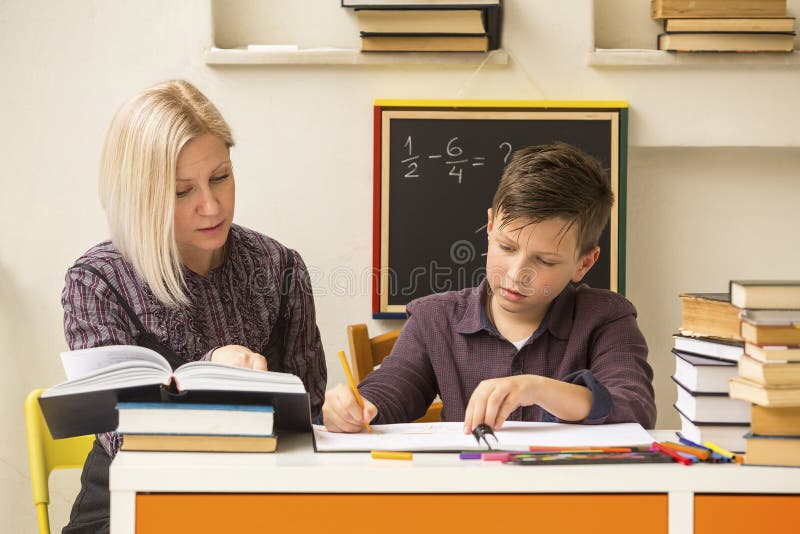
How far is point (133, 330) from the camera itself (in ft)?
5.60

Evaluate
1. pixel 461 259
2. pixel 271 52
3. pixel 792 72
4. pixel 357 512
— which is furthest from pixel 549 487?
pixel 792 72

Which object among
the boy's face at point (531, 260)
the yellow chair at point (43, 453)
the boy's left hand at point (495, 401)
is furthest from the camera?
A: the yellow chair at point (43, 453)

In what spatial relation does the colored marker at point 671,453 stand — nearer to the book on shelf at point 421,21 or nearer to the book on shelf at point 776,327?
the book on shelf at point 776,327

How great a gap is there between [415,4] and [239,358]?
1.56 m

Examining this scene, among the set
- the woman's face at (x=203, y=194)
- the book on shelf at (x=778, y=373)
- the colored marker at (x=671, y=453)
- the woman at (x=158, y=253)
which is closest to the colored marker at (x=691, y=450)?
the colored marker at (x=671, y=453)

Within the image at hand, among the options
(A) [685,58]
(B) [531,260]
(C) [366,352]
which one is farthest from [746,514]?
(A) [685,58]

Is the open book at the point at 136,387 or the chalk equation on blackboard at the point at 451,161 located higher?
the chalk equation on blackboard at the point at 451,161

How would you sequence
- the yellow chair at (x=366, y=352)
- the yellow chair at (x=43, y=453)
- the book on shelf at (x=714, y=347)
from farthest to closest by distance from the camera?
the yellow chair at (x=366, y=352), the yellow chair at (x=43, y=453), the book on shelf at (x=714, y=347)

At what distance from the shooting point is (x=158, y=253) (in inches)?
66.7

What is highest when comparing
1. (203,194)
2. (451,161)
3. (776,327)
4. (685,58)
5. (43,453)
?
(685,58)

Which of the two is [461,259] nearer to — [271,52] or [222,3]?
[271,52]

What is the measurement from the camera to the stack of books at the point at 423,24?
2.64 meters

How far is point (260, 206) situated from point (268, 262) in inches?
35.4

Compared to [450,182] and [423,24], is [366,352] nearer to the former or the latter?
[450,182]
